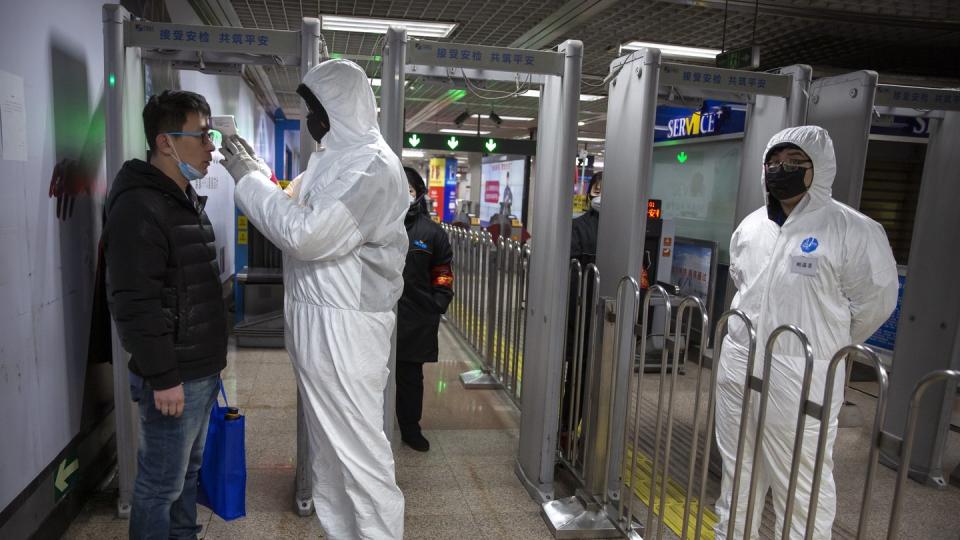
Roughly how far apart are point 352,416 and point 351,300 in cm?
41

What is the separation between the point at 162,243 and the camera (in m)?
1.98

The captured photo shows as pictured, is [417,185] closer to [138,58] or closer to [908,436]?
[138,58]

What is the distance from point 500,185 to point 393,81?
10797 millimetres

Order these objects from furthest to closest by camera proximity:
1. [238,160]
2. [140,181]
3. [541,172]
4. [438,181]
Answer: [438,181] < [541,172] < [238,160] < [140,181]

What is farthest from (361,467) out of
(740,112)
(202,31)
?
(740,112)

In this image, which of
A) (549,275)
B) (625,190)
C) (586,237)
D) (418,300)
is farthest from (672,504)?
(418,300)

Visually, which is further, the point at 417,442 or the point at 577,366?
the point at 417,442

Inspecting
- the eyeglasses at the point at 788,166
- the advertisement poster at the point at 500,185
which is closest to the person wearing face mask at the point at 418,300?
the eyeglasses at the point at 788,166

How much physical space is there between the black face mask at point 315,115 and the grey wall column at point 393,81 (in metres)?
0.41

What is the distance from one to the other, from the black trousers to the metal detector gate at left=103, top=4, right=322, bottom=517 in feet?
3.35

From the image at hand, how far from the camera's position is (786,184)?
8.38ft

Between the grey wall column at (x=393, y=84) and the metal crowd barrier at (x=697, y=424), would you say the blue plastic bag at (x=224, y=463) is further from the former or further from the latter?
the metal crowd barrier at (x=697, y=424)

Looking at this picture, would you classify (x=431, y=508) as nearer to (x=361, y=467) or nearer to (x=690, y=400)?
(x=361, y=467)

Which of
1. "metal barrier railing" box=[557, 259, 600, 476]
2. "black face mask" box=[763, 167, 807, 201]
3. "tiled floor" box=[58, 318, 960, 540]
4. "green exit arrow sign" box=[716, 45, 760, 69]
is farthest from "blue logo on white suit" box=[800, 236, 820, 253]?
"green exit arrow sign" box=[716, 45, 760, 69]
